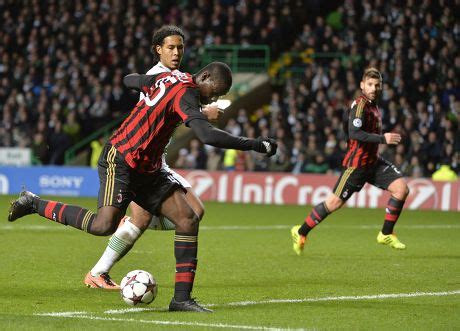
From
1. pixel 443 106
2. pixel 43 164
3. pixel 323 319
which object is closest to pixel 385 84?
pixel 443 106

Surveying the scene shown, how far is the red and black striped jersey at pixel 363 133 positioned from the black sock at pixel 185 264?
482 cm

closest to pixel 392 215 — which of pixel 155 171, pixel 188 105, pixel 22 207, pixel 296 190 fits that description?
pixel 155 171

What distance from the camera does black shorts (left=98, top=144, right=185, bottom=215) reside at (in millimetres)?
8109

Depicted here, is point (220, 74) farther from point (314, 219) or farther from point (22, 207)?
point (314, 219)

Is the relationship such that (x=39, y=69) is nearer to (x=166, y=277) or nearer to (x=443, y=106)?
(x=443, y=106)

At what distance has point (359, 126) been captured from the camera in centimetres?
1238

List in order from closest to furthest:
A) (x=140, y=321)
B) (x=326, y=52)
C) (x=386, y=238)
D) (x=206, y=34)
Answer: (x=140, y=321), (x=386, y=238), (x=326, y=52), (x=206, y=34)

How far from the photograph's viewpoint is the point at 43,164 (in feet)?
95.9

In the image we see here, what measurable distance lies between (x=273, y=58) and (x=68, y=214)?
2381cm

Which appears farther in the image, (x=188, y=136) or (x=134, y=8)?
(x=134, y=8)

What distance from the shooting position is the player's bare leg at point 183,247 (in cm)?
762

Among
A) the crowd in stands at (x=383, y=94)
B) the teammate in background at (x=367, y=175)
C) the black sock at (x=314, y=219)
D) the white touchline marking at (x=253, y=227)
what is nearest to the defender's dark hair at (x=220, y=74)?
the teammate in background at (x=367, y=175)

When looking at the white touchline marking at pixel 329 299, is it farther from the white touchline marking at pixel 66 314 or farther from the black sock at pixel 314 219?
the black sock at pixel 314 219

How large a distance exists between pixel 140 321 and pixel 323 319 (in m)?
1.35
